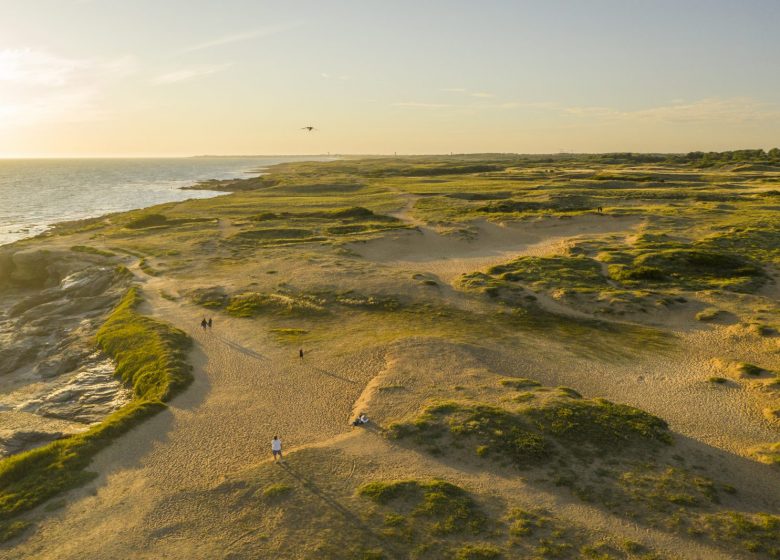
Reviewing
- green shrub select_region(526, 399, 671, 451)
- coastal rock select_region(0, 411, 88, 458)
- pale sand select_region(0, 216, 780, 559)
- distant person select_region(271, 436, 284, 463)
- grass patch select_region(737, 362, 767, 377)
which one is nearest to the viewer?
pale sand select_region(0, 216, 780, 559)

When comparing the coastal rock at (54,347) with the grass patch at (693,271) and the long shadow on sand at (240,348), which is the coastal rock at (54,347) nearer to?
the long shadow on sand at (240,348)

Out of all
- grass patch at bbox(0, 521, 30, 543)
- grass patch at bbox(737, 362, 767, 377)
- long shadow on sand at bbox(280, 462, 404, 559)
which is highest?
grass patch at bbox(737, 362, 767, 377)

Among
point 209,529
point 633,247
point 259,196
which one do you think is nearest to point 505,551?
point 209,529

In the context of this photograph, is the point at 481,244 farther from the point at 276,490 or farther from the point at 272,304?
the point at 276,490

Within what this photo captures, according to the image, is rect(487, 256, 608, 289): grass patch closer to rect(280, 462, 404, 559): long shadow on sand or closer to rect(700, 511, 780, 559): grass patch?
rect(700, 511, 780, 559): grass patch

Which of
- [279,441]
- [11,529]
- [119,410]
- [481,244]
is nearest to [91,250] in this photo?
[119,410]

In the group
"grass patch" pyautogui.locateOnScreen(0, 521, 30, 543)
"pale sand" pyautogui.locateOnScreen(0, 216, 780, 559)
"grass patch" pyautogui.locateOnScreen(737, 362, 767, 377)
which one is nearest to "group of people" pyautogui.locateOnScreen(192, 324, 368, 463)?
"pale sand" pyautogui.locateOnScreen(0, 216, 780, 559)

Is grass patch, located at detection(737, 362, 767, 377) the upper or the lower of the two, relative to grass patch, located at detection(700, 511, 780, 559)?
upper

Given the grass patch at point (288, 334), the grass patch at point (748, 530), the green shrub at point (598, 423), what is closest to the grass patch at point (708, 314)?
the green shrub at point (598, 423)

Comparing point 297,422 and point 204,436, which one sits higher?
point 297,422
